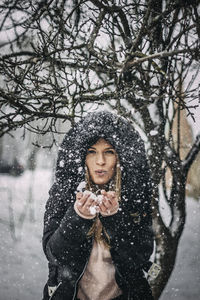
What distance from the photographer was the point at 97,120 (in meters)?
1.78

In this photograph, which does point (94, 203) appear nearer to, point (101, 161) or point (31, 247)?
point (101, 161)

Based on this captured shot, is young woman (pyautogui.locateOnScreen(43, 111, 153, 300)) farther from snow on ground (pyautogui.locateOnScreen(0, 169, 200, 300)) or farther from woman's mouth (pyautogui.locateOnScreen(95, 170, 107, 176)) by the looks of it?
snow on ground (pyautogui.locateOnScreen(0, 169, 200, 300))

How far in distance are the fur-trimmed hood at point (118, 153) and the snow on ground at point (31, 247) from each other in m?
0.31

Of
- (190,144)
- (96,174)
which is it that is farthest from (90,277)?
(190,144)

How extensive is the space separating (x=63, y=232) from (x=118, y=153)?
0.69m

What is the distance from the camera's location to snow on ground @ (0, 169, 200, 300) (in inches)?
74.9

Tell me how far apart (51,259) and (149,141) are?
49.8 inches

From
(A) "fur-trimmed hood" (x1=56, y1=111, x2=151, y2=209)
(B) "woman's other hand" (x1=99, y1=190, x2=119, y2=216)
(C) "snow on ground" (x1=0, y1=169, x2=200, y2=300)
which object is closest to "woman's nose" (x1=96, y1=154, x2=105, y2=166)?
→ (A) "fur-trimmed hood" (x1=56, y1=111, x2=151, y2=209)

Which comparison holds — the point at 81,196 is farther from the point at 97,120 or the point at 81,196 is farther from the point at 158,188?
the point at 158,188

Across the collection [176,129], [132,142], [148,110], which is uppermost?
[148,110]

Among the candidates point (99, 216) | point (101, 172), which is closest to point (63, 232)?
point (99, 216)

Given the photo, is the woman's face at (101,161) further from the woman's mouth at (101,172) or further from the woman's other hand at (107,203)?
the woman's other hand at (107,203)

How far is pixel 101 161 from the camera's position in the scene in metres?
1.73

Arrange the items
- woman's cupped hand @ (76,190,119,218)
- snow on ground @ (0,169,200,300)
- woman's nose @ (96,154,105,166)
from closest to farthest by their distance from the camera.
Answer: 1. woman's cupped hand @ (76,190,119,218)
2. woman's nose @ (96,154,105,166)
3. snow on ground @ (0,169,200,300)
